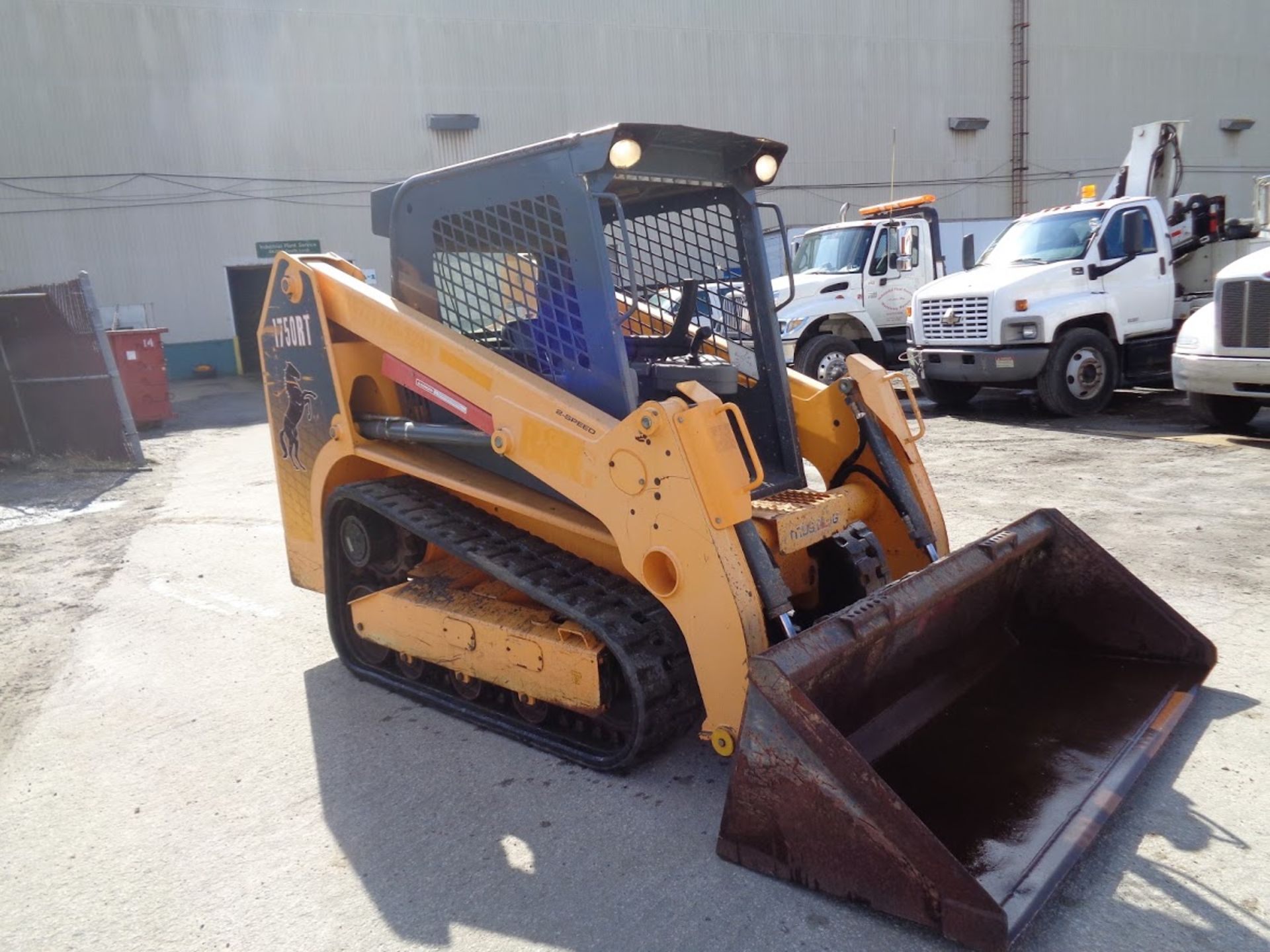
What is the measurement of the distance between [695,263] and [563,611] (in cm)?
182

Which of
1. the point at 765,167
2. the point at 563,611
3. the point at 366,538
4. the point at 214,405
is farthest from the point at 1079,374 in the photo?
the point at 214,405

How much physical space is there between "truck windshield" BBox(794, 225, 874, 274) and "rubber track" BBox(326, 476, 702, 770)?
1047cm

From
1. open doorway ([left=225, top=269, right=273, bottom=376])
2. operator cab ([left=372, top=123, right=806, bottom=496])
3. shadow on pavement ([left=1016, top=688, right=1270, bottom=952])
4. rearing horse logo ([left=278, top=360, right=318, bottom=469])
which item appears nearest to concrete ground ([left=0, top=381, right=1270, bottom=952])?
shadow on pavement ([left=1016, top=688, right=1270, bottom=952])

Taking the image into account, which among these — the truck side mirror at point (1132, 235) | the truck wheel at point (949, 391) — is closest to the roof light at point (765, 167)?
the truck wheel at point (949, 391)

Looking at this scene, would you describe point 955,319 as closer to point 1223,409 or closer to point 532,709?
point 1223,409

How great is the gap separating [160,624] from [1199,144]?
117ft

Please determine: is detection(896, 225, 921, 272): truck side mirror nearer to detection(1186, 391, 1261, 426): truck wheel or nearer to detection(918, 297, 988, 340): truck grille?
detection(918, 297, 988, 340): truck grille

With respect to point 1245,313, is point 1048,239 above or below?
above

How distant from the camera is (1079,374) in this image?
11195mm

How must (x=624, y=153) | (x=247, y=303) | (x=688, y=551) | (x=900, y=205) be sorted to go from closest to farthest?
(x=688, y=551)
(x=624, y=153)
(x=900, y=205)
(x=247, y=303)

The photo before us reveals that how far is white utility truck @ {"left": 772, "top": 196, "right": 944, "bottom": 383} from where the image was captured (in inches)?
529

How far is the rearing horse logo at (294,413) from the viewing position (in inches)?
187

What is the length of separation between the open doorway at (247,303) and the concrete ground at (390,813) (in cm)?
1939

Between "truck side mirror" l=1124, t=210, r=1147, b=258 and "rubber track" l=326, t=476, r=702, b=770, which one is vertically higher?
"truck side mirror" l=1124, t=210, r=1147, b=258
